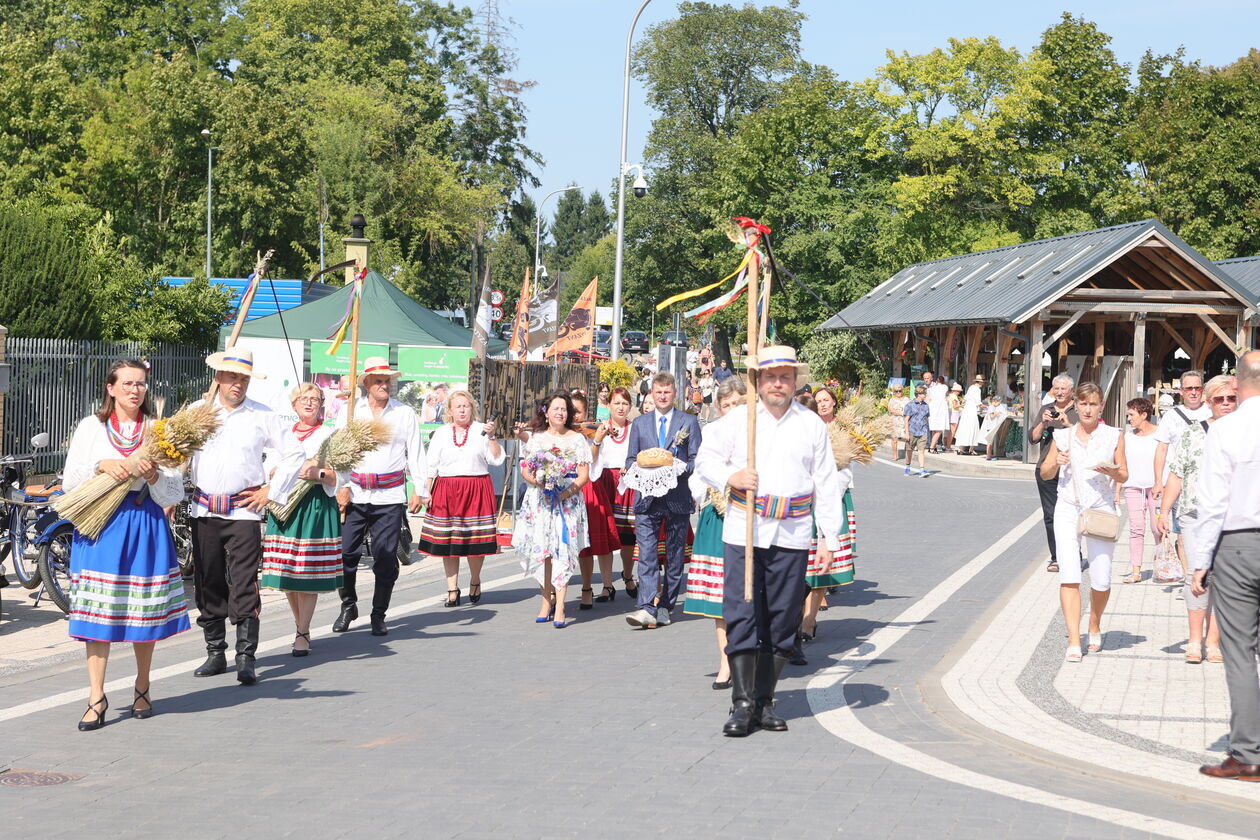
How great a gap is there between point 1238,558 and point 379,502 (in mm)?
5959

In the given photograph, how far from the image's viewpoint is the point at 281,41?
5928cm

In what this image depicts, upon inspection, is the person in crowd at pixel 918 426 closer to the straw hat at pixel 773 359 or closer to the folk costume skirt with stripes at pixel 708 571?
the folk costume skirt with stripes at pixel 708 571

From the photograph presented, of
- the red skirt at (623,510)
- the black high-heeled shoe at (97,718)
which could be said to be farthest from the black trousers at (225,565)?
the red skirt at (623,510)

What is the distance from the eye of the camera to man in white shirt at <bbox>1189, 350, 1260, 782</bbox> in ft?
20.7

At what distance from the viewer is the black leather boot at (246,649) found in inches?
325

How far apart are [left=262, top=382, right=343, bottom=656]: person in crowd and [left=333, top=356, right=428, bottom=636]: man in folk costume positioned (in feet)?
2.32

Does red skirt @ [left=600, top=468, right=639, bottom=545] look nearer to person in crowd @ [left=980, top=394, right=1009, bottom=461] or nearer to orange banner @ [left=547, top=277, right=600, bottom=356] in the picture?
orange banner @ [left=547, top=277, right=600, bottom=356]

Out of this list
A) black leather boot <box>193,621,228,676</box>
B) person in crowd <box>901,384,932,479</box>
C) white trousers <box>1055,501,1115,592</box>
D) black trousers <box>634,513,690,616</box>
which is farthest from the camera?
person in crowd <box>901,384,932,479</box>

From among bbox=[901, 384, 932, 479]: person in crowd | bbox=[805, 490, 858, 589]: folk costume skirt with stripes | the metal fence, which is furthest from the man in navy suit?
bbox=[901, 384, 932, 479]: person in crowd

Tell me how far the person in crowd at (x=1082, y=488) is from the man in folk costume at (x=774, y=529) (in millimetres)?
2476

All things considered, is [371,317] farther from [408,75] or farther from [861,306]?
[408,75]

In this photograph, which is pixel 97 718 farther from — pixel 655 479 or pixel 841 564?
pixel 841 564

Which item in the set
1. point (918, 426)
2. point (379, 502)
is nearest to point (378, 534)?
point (379, 502)

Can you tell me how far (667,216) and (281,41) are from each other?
19.2 m
